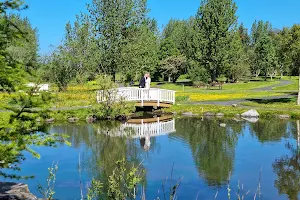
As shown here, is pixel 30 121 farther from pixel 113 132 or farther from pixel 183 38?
pixel 183 38

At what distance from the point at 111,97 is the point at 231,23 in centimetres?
4213

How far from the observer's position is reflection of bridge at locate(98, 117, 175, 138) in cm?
2225

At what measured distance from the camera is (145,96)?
31.3 m

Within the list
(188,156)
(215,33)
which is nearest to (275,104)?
(188,156)

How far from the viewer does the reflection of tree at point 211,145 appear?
14.4 m

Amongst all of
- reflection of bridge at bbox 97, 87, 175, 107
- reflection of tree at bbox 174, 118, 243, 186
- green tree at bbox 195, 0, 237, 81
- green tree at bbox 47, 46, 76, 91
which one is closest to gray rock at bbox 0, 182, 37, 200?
reflection of tree at bbox 174, 118, 243, 186

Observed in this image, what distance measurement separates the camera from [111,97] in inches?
1088

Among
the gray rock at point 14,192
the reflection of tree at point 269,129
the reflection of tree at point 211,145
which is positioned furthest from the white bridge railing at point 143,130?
the gray rock at point 14,192

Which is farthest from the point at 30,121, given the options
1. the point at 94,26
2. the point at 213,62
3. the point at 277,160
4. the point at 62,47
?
the point at 213,62

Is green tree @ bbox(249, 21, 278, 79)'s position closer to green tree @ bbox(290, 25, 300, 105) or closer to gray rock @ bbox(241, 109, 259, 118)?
green tree @ bbox(290, 25, 300, 105)

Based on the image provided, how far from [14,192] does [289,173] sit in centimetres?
975

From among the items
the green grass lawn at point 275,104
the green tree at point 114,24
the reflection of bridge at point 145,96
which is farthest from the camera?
the green tree at point 114,24

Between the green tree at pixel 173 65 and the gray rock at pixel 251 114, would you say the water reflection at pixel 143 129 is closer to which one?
the gray rock at pixel 251 114

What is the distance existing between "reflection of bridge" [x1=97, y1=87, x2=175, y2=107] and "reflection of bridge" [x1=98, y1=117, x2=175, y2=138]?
280 cm
